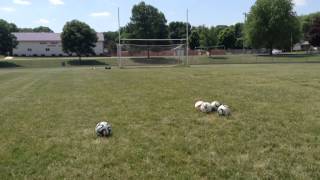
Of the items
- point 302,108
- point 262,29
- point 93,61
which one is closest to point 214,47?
point 262,29

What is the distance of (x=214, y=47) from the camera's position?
325ft

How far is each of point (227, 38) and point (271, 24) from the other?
116 feet

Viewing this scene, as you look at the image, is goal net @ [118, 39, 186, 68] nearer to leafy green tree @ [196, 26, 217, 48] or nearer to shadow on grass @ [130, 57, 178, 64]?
shadow on grass @ [130, 57, 178, 64]

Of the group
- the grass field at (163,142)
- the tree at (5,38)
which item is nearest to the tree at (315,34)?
the tree at (5,38)

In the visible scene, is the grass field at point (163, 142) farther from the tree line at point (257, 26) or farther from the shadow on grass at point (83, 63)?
the tree line at point (257, 26)

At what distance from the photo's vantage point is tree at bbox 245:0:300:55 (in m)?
89.4

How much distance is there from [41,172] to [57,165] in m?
0.34

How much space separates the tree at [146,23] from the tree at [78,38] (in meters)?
6.82

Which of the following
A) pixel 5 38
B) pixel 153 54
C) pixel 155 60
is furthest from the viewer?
pixel 5 38

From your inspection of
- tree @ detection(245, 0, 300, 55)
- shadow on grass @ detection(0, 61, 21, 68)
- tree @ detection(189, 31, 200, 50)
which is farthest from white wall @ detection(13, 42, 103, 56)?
tree @ detection(245, 0, 300, 55)

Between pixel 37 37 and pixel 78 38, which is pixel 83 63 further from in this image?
pixel 37 37

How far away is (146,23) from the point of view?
84.5 m

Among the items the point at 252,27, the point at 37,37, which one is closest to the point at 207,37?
the point at 252,27

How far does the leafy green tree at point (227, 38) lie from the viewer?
123688 mm
